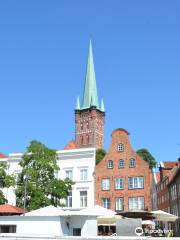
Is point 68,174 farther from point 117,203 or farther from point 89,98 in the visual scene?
point 89,98

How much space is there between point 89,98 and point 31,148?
349 ft

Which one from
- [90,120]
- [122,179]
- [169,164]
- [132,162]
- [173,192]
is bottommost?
[173,192]

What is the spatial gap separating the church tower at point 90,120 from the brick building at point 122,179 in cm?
9296

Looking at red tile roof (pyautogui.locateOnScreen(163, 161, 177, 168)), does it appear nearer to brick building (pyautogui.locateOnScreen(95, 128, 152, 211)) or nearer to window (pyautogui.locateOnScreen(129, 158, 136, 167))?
brick building (pyautogui.locateOnScreen(95, 128, 152, 211))

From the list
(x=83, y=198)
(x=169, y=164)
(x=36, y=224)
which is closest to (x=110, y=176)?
(x=83, y=198)

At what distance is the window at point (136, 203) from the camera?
53.1m

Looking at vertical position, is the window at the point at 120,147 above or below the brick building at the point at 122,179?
above

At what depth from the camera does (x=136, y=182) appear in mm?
54125

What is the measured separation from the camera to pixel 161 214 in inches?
1226

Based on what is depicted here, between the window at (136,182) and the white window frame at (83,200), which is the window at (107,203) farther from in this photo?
the window at (136,182)

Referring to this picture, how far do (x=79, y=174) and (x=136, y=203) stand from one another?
341 inches

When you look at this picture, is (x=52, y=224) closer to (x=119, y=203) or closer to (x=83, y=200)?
(x=119, y=203)

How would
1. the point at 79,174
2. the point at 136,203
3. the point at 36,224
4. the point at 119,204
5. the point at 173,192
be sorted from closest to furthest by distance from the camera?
the point at 36,224 < the point at 136,203 < the point at 119,204 < the point at 173,192 < the point at 79,174

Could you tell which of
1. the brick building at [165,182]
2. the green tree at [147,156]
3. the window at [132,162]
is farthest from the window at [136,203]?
the green tree at [147,156]
